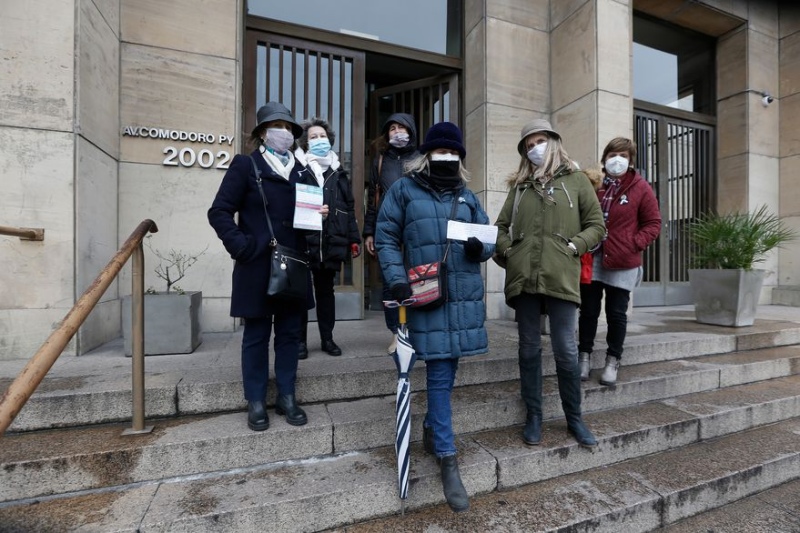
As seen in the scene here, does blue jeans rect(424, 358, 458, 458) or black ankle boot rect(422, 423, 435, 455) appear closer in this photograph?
blue jeans rect(424, 358, 458, 458)

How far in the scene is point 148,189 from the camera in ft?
14.4

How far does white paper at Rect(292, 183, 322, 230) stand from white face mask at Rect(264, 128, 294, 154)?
0.34 m

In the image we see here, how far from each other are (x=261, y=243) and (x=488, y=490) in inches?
79.4

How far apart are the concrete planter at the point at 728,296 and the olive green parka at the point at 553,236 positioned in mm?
3704

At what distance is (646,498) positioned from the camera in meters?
2.36

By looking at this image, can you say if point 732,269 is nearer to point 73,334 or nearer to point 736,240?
point 736,240

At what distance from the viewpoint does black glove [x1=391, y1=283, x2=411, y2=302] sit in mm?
2148

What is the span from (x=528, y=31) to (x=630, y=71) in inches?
62.8

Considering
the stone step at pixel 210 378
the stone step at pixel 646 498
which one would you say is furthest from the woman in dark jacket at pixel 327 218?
the stone step at pixel 646 498

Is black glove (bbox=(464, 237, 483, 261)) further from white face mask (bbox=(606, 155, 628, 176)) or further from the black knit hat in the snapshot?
white face mask (bbox=(606, 155, 628, 176))

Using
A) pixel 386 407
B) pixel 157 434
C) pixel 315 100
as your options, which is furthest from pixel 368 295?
pixel 157 434

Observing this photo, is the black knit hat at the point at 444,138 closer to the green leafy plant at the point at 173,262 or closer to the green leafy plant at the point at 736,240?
the green leafy plant at the point at 173,262

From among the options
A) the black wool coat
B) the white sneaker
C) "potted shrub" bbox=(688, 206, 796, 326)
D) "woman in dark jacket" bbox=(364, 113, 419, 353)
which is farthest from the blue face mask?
"potted shrub" bbox=(688, 206, 796, 326)

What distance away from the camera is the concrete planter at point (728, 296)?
5.05 metres
